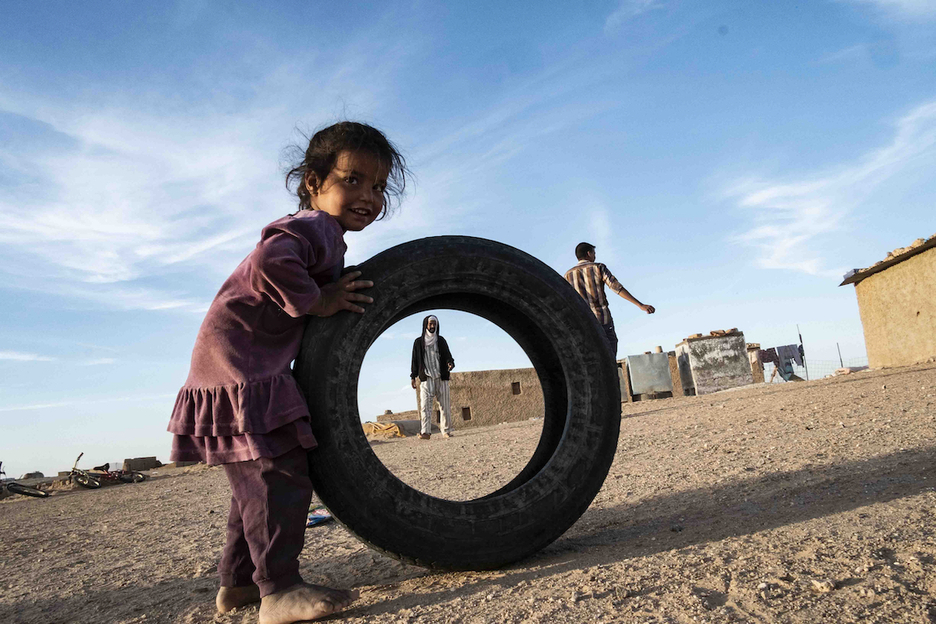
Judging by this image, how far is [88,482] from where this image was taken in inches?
365

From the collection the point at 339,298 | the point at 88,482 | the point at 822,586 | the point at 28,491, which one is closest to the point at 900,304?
the point at 822,586

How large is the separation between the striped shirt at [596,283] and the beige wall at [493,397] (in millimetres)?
10402

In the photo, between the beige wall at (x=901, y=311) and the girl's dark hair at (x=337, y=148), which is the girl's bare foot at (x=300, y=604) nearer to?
the girl's dark hair at (x=337, y=148)

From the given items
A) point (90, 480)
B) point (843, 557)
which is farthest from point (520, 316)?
point (90, 480)

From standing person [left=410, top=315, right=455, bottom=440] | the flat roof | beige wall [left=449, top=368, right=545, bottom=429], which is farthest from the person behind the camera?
beige wall [left=449, top=368, right=545, bottom=429]

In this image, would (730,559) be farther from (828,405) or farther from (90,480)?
(90,480)

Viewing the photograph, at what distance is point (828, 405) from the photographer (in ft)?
18.9

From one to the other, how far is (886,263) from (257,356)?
15.4 m

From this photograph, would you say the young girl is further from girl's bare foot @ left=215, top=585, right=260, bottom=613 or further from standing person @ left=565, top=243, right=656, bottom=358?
standing person @ left=565, top=243, right=656, bottom=358

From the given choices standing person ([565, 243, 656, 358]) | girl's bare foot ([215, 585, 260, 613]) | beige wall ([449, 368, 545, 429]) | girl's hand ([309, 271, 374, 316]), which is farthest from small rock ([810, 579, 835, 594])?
beige wall ([449, 368, 545, 429])

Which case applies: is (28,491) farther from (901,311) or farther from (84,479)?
(901,311)

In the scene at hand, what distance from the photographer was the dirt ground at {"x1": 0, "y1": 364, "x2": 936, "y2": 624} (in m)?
1.55

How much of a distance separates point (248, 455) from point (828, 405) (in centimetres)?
573

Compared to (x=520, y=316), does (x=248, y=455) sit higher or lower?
lower
